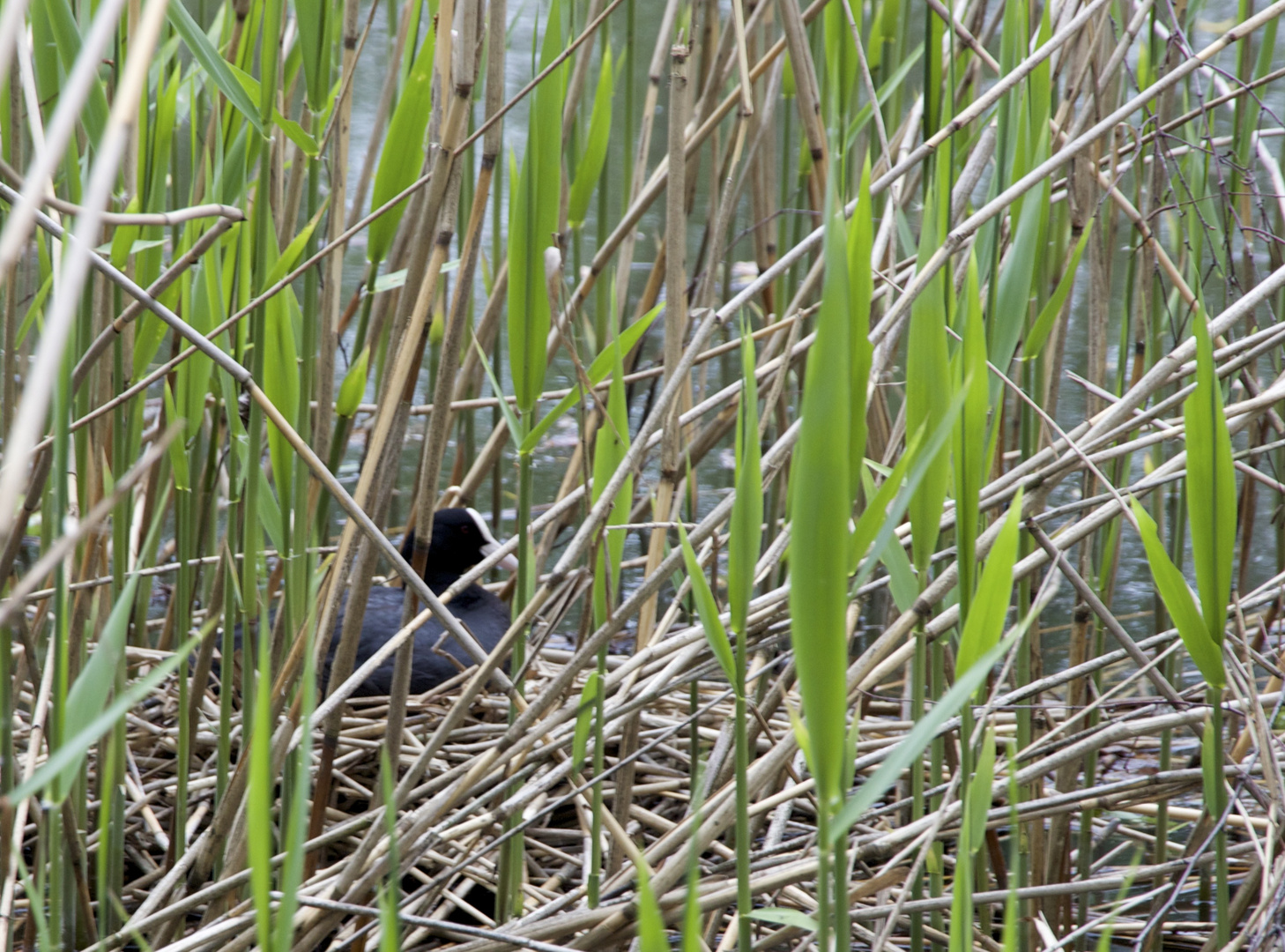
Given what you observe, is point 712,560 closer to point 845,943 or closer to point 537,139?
point 537,139

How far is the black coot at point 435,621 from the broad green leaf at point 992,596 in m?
1.00

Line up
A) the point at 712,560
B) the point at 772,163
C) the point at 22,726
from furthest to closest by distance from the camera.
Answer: the point at 772,163 → the point at 22,726 → the point at 712,560

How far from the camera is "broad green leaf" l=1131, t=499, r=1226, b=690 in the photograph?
2.67ft

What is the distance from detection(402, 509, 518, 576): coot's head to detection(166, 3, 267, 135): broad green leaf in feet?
3.64

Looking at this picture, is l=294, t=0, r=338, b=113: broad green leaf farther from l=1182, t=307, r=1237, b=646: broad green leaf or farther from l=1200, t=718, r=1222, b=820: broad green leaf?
l=1200, t=718, r=1222, b=820: broad green leaf

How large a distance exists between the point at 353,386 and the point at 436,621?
57 centimetres

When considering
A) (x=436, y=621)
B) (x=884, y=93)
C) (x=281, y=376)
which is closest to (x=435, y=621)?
(x=436, y=621)

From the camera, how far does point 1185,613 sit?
2.68 feet

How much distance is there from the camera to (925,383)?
2.42 feet

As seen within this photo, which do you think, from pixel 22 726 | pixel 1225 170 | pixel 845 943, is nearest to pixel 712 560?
pixel 845 943

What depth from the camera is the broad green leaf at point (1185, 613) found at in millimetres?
815

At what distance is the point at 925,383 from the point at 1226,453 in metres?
0.20

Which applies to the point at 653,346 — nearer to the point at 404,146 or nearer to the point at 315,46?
the point at 404,146

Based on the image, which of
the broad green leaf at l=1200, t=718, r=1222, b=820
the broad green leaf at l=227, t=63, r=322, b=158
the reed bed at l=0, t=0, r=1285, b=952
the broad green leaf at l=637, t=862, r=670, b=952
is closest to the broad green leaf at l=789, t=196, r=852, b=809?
the reed bed at l=0, t=0, r=1285, b=952
